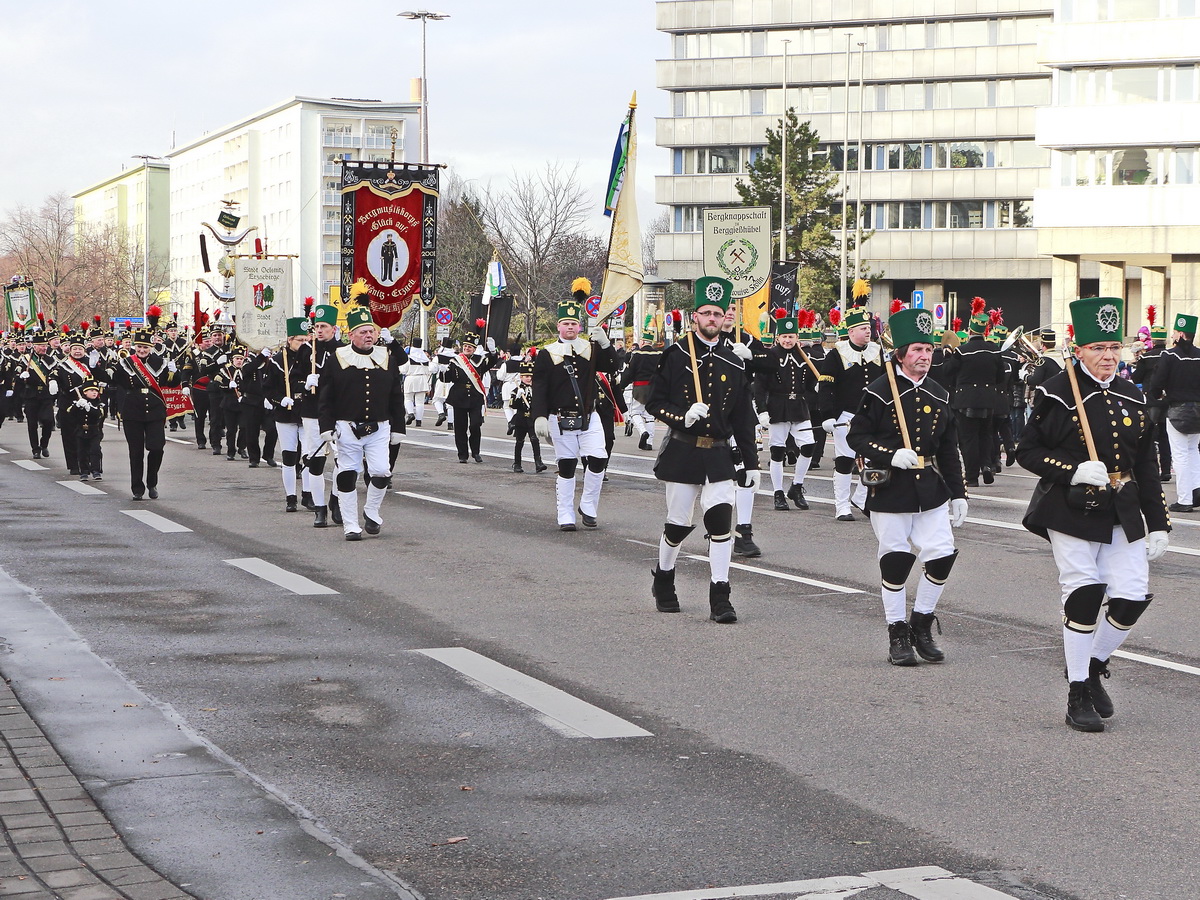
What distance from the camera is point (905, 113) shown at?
81.6m

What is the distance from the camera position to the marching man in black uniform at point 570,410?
49.6 feet

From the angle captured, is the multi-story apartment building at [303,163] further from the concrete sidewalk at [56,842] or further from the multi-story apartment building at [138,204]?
the concrete sidewalk at [56,842]

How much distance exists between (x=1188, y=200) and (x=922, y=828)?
5298 cm

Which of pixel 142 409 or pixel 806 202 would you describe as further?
pixel 806 202

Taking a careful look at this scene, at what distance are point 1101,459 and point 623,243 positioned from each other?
44.0 ft

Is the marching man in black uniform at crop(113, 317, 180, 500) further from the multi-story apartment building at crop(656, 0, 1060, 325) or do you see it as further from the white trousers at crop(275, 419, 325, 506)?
the multi-story apartment building at crop(656, 0, 1060, 325)

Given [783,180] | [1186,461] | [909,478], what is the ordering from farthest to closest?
[783,180] → [1186,461] → [909,478]

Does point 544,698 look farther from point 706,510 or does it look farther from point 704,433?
point 704,433

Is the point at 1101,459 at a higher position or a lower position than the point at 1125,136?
lower

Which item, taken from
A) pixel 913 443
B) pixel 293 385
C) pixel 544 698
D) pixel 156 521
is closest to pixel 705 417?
pixel 913 443

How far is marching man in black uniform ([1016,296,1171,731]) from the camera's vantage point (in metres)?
7.05

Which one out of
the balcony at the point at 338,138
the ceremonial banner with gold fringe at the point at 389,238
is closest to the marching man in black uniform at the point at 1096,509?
the ceremonial banner with gold fringe at the point at 389,238

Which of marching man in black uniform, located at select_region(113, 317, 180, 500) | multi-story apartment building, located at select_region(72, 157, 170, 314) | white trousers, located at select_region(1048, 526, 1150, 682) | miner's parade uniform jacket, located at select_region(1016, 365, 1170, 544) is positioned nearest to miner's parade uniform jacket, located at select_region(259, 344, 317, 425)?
marching man in black uniform, located at select_region(113, 317, 180, 500)

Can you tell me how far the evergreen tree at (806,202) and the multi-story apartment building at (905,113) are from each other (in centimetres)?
537
